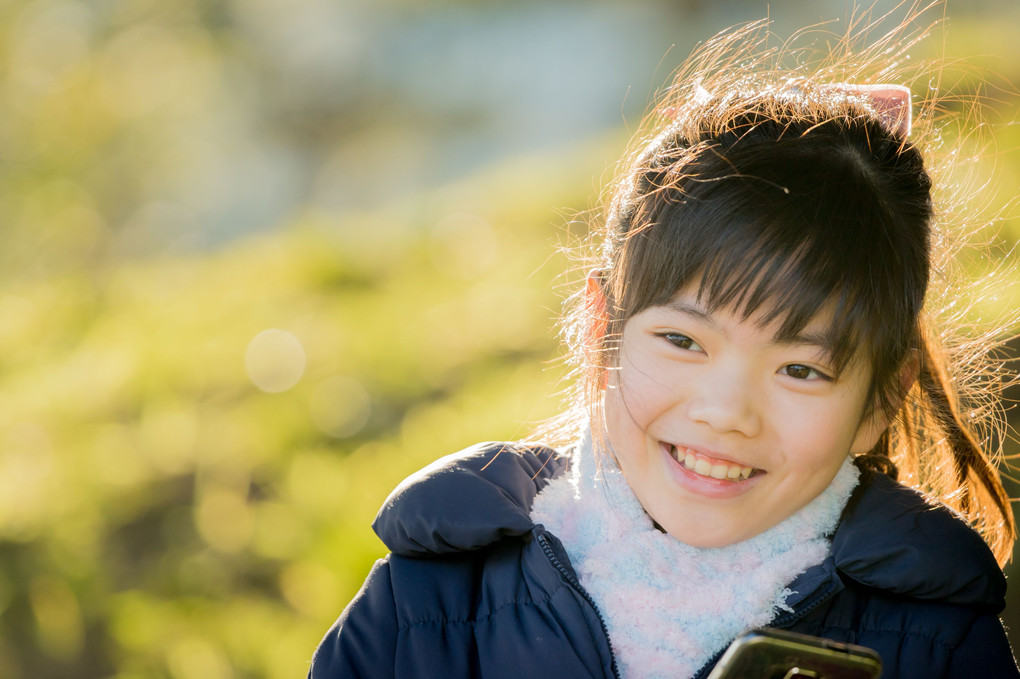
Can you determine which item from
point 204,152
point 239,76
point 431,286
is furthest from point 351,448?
point 239,76

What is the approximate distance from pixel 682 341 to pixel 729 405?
4.1 inches

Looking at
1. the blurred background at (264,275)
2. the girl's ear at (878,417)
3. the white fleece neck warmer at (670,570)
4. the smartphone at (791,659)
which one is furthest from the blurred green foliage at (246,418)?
the smartphone at (791,659)

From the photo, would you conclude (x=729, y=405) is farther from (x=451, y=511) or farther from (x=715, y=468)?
(x=451, y=511)

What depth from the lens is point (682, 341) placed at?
A: 1073 millimetres

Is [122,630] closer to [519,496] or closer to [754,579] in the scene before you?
[519,496]

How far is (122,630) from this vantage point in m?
2.30

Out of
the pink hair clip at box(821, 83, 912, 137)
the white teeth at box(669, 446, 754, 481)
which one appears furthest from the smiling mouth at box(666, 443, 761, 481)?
the pink hair clip at box(821, 83, 912, 137)

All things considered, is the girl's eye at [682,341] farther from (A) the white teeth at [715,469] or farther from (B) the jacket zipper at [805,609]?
(B) the jacket zipper at [805,609]

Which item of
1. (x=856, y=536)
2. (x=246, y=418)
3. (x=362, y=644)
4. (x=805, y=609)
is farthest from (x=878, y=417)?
(x=246, y=418)

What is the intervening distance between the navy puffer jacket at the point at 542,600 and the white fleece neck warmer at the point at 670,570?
0.09ft

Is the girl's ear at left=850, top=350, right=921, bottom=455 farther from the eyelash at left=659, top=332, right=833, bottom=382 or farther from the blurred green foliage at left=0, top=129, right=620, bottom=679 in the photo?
the blurred green foliage at left=0, top=129, right=620, bottom=679

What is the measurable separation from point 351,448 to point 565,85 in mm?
4260

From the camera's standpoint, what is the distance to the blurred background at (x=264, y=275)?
7.62ft

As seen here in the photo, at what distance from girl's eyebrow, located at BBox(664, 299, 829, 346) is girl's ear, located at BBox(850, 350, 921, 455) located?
15 centimetres
